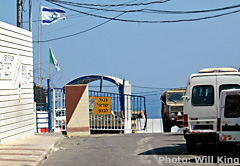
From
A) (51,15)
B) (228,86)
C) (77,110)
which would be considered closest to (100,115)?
(77,110)

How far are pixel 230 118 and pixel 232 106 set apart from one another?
32 centimetres

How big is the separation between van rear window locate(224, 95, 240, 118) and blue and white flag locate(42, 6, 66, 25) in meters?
17.4

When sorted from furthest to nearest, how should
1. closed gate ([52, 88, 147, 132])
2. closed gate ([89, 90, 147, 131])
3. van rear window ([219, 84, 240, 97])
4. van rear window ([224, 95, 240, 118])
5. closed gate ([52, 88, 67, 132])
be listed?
1. closed gate ([89, 90, 147, 131])
2. closed gate ([52, 88, 147, 132])
3. closed gate ([52, 88, 67, 132])
4. van rear window ([219, 84, 240, 97])
5. van rear window ([224, 95, 240, 118])

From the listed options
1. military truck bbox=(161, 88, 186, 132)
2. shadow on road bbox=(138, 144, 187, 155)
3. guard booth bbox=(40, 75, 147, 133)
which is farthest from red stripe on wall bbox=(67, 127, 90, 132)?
military truck bbox=(161, 88, 186, 132)

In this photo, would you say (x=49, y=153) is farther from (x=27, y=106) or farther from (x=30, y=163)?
(x=27, y=106)

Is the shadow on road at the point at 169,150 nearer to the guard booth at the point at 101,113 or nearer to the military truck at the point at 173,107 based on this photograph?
the guard booth at the point at 101,113

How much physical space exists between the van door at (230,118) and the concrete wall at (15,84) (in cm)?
750

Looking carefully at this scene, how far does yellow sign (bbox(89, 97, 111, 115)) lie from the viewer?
21.4m

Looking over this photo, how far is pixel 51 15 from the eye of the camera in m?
27.6

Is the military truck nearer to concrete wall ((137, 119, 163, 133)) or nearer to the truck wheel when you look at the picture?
concrete wall ((137, 119, 163, 133))

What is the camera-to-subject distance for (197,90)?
514 inches

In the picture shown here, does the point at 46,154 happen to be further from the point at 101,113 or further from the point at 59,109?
the point at 101,113

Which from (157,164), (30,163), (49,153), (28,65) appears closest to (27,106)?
(28,65)

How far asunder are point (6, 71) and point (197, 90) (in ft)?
22.4
